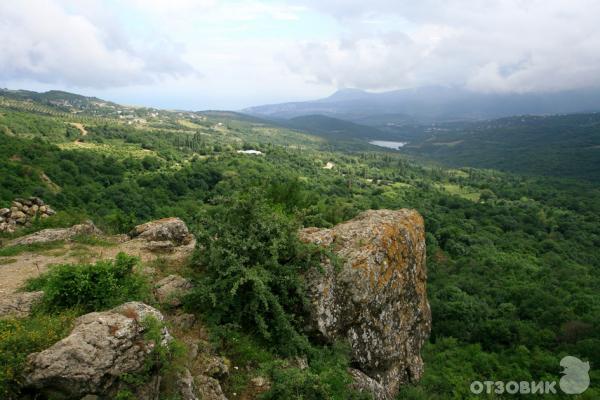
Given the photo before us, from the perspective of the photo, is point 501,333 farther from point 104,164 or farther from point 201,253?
point 104,164

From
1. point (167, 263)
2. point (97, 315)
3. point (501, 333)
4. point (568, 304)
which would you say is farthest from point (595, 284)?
point (97, 315)

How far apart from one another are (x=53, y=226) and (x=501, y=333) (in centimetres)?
3015

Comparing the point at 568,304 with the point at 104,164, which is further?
the point at 104,164

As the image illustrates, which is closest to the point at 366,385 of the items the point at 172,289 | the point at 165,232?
the point at 172,289

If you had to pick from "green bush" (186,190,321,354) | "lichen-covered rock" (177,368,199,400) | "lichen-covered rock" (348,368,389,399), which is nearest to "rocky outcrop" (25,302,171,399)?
"lichen-covered rock" (177,368,199,400)

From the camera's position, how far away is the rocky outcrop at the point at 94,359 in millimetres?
6387

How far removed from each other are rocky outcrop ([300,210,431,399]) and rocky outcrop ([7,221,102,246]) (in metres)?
10.0

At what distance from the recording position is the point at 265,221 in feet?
37.8

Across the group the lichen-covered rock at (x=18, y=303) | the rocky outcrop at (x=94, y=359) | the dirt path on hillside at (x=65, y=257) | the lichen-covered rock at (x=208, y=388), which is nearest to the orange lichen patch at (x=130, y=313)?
the rocky outcrop at (x=94, y=359)

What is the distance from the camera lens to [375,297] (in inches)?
488

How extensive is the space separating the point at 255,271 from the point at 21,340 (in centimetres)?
526

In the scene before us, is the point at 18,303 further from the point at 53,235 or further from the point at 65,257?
the point at 53,235

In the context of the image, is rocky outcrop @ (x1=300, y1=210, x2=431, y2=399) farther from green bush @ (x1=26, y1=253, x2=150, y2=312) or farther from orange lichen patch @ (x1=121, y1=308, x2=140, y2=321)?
green bush @ (x1=26, y1=253, x2=150, y2=312)

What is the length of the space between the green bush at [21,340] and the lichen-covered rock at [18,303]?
3.67 feet
